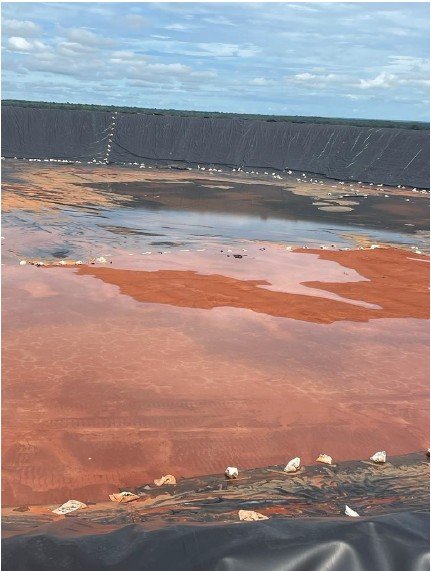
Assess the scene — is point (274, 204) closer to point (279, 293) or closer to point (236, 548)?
point (279, 293)

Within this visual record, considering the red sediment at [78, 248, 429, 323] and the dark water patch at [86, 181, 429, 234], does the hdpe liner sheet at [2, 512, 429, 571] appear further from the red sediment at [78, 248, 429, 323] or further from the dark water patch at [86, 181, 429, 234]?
the dark water patch at [86, 181, 429, 234]

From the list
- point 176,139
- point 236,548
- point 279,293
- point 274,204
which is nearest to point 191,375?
point 279,293

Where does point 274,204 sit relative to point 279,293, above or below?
above

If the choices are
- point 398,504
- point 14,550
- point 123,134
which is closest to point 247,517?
point 398,504

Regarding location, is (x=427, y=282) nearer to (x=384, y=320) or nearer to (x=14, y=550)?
(x=384, y=320)

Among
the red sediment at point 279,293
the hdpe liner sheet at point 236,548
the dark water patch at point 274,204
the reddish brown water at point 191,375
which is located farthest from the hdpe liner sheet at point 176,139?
the hdpe liner sheet at point 236,548

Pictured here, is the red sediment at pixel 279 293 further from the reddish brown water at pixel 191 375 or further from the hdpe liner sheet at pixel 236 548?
the hdpe liner sheet at pixel 236 548

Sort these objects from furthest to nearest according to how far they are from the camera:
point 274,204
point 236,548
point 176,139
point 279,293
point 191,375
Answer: point 176,139, point 274,204, point 279,293, point 191,375, point 236,548
